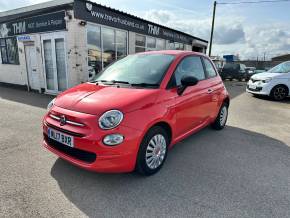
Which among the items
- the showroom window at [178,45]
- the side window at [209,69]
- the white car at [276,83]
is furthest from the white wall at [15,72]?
the white car at [276,83]

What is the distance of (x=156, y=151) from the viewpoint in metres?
3.06

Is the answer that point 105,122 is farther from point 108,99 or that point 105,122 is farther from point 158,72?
point 158,72

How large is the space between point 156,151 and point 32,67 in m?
9.40

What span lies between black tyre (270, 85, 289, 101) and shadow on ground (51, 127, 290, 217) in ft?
22.0

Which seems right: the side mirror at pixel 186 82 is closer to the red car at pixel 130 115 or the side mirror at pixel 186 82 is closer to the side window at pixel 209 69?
the red car at pixel 130 115

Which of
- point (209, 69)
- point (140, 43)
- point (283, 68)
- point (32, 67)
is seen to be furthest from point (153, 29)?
point (209, 69)

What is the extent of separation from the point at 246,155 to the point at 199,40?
725 inches

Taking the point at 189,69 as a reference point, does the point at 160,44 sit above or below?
above

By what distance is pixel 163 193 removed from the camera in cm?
270

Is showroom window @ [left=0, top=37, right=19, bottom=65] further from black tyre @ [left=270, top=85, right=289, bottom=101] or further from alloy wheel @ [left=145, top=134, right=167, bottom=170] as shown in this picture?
black tyre @ [left=270, top=85, right=289, bottom=101]

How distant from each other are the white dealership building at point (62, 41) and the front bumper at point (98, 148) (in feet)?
21.0

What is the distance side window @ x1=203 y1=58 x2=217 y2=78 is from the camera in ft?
14.6

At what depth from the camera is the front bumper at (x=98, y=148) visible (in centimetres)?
250

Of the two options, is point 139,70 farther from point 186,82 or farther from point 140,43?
point 140,43
